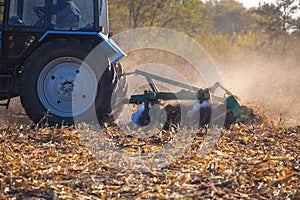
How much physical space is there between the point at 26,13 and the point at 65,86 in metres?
1.26

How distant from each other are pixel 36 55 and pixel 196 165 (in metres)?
3.56

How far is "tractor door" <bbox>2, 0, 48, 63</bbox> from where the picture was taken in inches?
331

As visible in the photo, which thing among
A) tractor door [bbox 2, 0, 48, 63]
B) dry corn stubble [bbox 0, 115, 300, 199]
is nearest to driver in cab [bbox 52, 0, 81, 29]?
tractor door [bbox 2, 0, 48, 63]

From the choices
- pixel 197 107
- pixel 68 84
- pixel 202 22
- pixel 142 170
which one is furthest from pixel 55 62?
pixel 202 22

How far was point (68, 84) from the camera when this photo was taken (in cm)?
837

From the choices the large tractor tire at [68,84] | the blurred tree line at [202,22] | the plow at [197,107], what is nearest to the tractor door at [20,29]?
the large tractor tire at [68,84]

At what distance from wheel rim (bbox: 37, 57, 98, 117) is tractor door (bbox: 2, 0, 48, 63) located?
49 cm

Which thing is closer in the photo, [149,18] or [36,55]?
[36,55]

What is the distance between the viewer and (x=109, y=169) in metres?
5.44

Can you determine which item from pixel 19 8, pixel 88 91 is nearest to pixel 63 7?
pixel 19 8

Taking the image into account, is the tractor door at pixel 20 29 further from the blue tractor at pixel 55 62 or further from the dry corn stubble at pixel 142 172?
the dry corn stubble at pixel 142 172

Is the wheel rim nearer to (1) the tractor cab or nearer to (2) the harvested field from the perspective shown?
(1) the tractor cab

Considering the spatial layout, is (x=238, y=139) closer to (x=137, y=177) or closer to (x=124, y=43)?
(x=137, y=177)

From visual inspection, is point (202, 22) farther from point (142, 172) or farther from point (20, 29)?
point (142, 172)
